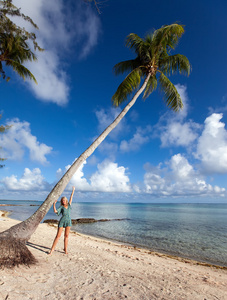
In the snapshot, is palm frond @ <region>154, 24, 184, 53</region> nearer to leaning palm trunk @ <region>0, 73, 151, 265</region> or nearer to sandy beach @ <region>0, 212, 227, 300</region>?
leaning palm trunk @ <region>0, 73, 151, 265</region>

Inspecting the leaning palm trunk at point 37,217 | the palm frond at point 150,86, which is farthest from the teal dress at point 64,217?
the palm frond at point 150,86

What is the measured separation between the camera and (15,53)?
34.2 feet

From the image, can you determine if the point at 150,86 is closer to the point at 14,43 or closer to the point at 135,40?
the point at 135,40

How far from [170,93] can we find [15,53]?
390 inches

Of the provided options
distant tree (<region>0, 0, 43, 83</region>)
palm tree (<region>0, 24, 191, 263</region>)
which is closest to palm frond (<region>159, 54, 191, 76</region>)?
palm tree (<region>0, 24, 191, 263</region>)

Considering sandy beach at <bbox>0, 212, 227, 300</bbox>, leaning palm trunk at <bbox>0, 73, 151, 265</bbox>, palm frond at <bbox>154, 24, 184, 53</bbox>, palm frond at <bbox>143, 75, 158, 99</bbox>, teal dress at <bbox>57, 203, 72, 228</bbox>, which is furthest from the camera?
palm frond at <bbox>143, 75, 158, 99</bbox>

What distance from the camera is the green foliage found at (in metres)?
9.57

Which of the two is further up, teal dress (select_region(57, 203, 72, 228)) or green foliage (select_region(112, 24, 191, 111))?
green foliage (select_region(112, 24, 191, 111))

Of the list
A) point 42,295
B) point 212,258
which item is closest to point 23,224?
point 42,295

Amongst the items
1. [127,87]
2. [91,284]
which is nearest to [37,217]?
[91,284]

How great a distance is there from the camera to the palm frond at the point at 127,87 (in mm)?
9492

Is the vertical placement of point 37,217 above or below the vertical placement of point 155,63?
below

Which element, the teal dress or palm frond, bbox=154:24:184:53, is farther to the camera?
palm frond, bbox=154:24:184:53

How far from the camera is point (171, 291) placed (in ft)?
13.4
